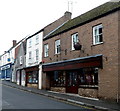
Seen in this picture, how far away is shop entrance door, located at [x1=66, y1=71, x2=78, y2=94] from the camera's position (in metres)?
20.1

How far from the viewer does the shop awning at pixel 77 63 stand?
640 inches

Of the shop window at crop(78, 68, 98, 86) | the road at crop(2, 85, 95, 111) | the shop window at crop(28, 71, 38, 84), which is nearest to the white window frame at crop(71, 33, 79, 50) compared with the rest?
the shop window at crop(78, 68, 98, 86)

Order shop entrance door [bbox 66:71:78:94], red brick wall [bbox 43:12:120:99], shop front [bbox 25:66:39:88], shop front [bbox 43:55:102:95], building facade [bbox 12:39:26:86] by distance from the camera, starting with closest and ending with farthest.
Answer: red brick wall [bbox 43:12:120:99] < shop front [bbox 43:55:102:95] < shop entrance door [bbox 66:71:78:94] < shop front [bbox 25:66:39:88] < building facade [bbox 12:39:26:86]

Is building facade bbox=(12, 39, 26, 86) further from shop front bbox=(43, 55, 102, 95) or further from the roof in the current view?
the roof

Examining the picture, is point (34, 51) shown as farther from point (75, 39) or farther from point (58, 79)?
point (75, 39)

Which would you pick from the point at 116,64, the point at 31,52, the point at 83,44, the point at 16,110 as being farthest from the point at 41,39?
the point at 16,110

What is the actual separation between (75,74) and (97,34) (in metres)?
4.86

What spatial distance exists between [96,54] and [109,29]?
2.24 metres

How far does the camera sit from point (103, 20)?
16.3 meters

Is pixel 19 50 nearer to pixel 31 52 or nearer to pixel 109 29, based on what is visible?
pixel 31 52

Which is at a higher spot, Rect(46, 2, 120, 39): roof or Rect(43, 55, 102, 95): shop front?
Rect(46, 2, 120, 39): roof

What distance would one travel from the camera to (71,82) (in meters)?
21.0

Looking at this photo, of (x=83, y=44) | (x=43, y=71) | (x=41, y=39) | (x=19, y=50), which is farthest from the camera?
(x=19, y=50)

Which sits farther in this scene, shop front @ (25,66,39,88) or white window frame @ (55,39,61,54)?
shop front @ (25,66,39,88)
